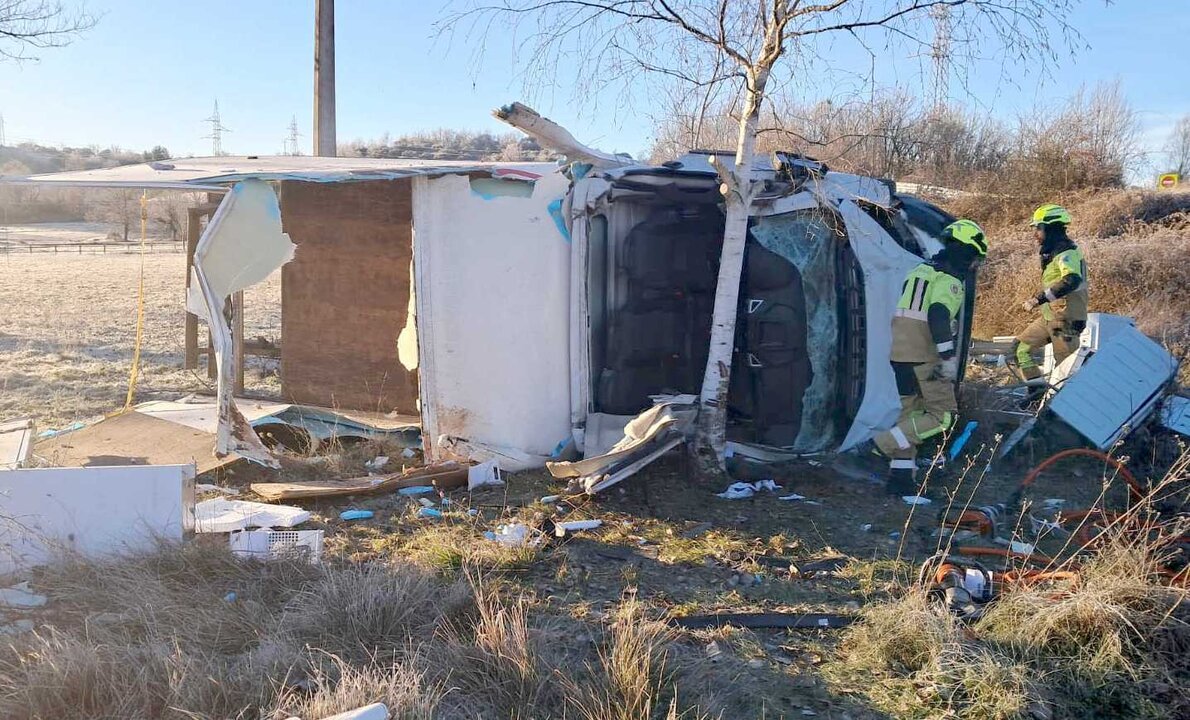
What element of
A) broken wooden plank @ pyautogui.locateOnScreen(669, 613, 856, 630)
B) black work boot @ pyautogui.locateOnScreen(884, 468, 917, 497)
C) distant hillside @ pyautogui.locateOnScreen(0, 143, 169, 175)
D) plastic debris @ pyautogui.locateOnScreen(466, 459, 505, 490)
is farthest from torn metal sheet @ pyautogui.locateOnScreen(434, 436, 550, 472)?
distant hillside @ pyautogui.locateOnScreen(0, 143, 169, 175)

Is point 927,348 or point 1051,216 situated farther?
point 1051,216

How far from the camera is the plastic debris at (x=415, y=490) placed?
6.04m

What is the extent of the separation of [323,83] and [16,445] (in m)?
9.48

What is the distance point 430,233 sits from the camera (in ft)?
21.7

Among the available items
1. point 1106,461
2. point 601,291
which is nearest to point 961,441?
point 1106,461

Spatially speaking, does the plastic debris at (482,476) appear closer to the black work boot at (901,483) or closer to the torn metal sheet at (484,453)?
the torn metal sheet at (484,453)

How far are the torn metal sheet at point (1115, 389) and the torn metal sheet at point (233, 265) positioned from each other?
5634 millimetres

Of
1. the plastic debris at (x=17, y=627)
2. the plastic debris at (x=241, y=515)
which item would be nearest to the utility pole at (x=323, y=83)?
the plastic debris at (x=241, y=515)

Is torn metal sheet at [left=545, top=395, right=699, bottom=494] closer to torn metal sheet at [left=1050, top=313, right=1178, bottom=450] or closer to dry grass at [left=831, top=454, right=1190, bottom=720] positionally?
dry grass at [left=831, top=454, right=1190, bottom=720]

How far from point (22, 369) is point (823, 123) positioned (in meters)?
9.11

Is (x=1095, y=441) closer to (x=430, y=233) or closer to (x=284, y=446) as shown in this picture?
(x=430, y=233)

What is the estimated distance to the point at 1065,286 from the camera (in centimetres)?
736

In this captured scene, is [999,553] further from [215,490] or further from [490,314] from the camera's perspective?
[215,490]

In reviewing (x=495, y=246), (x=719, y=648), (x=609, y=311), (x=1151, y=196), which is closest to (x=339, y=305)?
(x=495, y=246)
